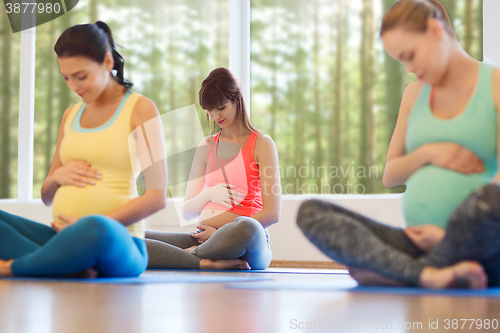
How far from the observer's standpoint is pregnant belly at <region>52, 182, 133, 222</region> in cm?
138

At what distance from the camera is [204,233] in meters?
2.22

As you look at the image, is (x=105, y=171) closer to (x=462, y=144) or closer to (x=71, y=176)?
(x=71, y=176)

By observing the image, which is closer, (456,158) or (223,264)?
(456,158)

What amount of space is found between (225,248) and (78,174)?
76cm

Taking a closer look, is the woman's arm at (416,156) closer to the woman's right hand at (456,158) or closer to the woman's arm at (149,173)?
the woman's right hand at (456,158)

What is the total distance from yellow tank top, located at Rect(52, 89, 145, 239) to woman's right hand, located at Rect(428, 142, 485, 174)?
30.4 inches

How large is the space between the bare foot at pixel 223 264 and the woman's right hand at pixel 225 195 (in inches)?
10.7

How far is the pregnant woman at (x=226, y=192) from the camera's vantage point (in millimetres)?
2086

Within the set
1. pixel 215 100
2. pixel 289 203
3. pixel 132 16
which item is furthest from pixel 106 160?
pixel 132 16

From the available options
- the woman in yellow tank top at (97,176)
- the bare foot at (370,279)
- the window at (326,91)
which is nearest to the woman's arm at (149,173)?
the woman in yellow tank top at (97,176)

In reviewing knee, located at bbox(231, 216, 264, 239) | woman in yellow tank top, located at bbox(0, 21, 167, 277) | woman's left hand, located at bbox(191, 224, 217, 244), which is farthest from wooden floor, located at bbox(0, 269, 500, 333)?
woman's left hand, located at bbox(191, 224, 217, 244)

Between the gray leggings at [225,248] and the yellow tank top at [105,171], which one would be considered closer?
the yellow tank top at [105,171]

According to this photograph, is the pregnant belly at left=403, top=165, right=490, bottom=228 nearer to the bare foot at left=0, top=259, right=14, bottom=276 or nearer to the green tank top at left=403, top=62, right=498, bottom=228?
the green tank top at left=403, top=62, right=498, bottom=228

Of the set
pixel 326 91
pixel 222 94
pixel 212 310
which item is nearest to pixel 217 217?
pixel 222 94
